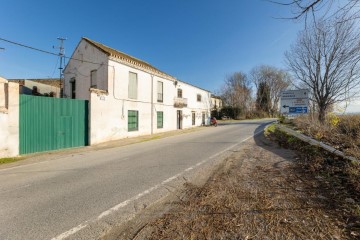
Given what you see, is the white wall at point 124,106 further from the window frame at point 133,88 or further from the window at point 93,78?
the window at point 93,78

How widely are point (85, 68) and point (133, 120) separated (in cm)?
589

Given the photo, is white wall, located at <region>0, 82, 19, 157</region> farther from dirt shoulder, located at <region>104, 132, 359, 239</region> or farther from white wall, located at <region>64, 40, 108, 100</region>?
dirt shoulder, located at <region>104, 132, 359, 239</region>

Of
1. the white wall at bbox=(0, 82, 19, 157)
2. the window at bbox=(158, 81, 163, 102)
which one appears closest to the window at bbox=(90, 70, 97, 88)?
the window at bbox=(158, 81, 163, 102)

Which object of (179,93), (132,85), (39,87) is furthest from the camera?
(179,93)

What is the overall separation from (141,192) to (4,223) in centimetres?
226

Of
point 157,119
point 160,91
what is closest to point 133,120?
point 157,119

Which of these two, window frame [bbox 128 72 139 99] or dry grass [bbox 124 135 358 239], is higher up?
window frame [bbox 128 72 139 99]

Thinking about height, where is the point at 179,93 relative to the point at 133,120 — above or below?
above

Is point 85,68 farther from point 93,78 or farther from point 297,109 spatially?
point 297,109

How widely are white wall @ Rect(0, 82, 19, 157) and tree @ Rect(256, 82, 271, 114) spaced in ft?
191

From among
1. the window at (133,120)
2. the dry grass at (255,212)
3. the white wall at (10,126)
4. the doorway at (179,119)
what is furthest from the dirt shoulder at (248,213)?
the doorway at (179,119)

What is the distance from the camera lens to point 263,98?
59.4 metres

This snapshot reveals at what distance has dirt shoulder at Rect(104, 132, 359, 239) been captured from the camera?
2.71 meters

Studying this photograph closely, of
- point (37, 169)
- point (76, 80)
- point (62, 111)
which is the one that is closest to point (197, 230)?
point (37, 169)
